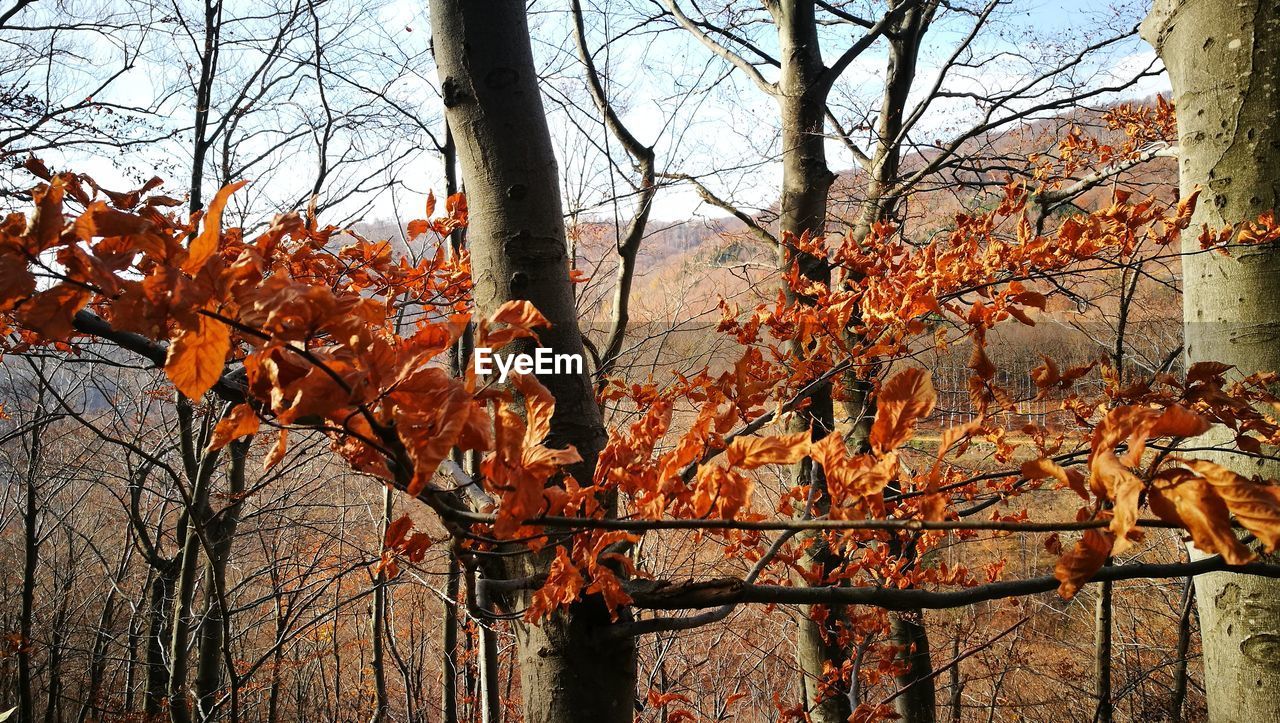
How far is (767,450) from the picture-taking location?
2.62ft

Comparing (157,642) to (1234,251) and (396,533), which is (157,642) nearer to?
(396,533)

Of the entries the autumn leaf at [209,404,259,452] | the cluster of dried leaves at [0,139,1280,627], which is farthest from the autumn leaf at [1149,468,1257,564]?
the autumn leaf at [209,404,259,452]

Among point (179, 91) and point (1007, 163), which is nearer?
point (179, 91)

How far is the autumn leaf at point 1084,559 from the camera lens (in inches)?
24.2

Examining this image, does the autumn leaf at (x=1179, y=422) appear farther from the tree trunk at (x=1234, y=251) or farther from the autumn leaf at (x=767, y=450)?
the tree trunk at (x=1234, y=251)

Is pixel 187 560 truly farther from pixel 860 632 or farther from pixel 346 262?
pixel 860 632

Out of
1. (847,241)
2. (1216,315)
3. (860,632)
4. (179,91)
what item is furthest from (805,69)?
(179,91)

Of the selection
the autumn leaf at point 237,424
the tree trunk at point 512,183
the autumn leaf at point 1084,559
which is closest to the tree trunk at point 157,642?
the tree trunk at point 512,183

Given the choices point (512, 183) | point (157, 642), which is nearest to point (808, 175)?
point (512, 183)

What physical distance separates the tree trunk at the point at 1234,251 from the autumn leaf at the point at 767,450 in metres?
1.51

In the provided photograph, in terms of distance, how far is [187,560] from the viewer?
11.7ft

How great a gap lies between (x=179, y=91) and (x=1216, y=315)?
244 inches

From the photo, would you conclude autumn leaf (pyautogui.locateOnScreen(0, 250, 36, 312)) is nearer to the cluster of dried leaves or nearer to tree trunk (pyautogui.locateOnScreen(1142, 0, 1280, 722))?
the cluster of dried leaves

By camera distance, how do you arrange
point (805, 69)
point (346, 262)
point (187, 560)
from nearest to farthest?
1. point (346, 262)
2. point (187, 560)
3. point (805, 69)
